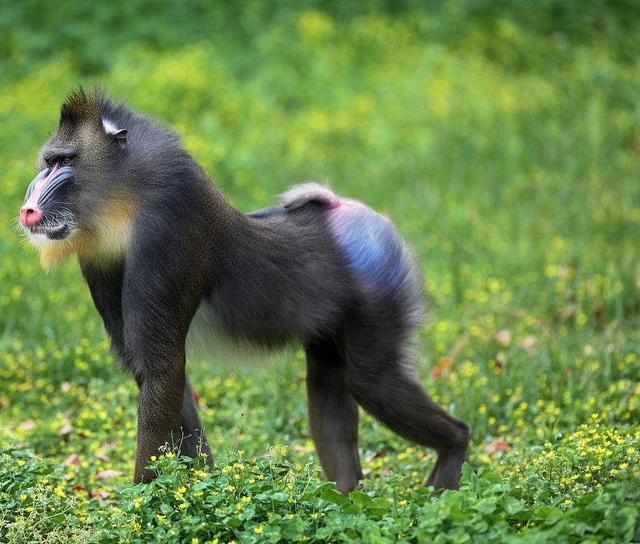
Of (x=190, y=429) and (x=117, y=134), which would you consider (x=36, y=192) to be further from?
(x=190, y=429)

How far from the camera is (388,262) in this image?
4.63 m

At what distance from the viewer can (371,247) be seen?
182 inches

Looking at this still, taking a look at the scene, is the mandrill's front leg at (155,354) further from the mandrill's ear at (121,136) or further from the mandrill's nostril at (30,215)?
the mandrill's ear at (121,136)

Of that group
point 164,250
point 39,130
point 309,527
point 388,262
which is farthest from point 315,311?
point 39,130

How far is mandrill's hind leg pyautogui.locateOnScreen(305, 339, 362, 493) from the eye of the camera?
15.8 feet

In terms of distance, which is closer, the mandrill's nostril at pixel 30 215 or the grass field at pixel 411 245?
the grass field at pixel 411 245

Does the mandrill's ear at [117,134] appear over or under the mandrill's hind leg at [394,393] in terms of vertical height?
over

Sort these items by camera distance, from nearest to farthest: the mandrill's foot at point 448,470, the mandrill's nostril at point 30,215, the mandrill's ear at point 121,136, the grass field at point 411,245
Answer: the grass field at point 411,245 < the mandrill's nostril at point 30,215 < the mandrill's ear at point 121,136 < the mandrill's foot at point 448,470

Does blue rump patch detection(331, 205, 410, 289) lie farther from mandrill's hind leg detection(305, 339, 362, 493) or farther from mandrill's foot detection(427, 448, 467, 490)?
mandrill's foot detection(427, 448, 467, 490)

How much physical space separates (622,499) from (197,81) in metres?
7.69

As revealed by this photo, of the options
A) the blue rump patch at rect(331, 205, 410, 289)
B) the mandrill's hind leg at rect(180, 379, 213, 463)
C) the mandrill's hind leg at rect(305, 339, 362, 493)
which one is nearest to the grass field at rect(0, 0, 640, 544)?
the mandrill's hind leg at rect(305, 339, 362, 493)

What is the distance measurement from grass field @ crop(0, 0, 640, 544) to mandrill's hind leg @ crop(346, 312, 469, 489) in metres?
0.19

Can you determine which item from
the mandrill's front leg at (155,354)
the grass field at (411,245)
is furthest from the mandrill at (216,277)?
the grass field at (411,245)

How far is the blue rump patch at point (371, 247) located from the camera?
460 cm
